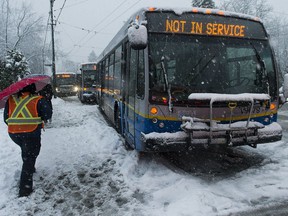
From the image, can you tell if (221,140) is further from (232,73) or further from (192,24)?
(192,24)

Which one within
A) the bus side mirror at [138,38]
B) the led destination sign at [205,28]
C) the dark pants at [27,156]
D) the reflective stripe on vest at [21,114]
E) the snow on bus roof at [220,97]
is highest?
the led destination sign at [205,28]

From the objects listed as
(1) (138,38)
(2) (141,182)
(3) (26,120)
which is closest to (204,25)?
(1) (138,38)

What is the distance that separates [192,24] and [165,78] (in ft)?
3.95

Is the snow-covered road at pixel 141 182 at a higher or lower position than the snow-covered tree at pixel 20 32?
lower

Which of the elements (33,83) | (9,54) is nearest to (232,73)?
(33,83)

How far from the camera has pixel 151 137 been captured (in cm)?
537

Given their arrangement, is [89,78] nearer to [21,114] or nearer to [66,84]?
[66,84]

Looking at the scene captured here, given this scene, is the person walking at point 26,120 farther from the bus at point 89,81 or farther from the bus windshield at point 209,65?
the bus at point 89,81

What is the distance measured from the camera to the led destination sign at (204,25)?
562 cm

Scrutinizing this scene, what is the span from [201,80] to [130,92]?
1730 mm

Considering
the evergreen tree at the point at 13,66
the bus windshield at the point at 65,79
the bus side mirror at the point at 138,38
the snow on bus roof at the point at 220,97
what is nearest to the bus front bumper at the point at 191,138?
the snow on bus roof at the point at 220,97

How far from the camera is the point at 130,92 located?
6664mm

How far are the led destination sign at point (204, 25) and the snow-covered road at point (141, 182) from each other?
2.62 meters

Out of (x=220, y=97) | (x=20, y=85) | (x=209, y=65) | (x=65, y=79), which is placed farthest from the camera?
(x=65, y=79)
